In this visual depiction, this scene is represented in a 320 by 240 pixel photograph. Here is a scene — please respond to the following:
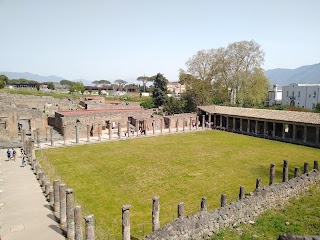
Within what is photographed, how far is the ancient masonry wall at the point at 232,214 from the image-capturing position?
36.6 feet

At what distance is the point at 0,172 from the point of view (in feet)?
69.2

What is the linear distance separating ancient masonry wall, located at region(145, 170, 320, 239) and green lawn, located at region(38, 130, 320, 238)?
67.1 inches

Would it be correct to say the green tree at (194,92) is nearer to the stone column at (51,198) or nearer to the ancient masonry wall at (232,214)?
the ancient masonry wall at (232,214)

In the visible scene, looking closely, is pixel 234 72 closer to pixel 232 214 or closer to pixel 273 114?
pixel 273 114

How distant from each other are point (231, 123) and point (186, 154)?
2078 cm

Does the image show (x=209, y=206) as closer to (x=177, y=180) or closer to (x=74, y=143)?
(x=177, y=180)

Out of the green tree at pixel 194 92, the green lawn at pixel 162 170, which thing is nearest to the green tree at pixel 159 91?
the green tree at pixel 194 92

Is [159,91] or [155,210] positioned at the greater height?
[159,91]

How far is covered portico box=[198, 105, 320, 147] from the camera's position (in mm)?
33503

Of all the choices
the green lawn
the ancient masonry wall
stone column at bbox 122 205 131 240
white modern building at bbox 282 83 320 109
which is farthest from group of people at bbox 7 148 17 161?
white modern building at bbox 282 83 320 109

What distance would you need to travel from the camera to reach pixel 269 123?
133 ft

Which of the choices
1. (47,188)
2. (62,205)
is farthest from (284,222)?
(47,188)

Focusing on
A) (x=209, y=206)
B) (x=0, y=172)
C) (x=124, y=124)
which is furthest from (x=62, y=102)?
(x=209, y=206)

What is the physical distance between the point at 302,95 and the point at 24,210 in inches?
2623
